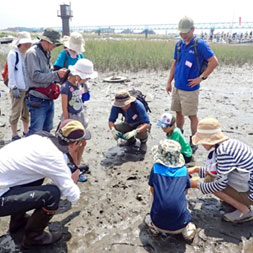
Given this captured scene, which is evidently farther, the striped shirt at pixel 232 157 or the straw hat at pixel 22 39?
the straw hat at pixel 22 39

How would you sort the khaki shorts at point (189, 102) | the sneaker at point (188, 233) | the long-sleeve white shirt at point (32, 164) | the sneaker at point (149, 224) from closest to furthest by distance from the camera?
1. the long-sleeve white shirt at point (32, 164)
2. the sneaker at point (188, 233)
3. the sneaker at point (149, 224)
4. the khaki shorts at point (189, 102)

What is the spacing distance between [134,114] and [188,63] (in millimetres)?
1086

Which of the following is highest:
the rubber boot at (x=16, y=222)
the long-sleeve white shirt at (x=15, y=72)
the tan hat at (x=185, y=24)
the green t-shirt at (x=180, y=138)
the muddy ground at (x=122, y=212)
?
the tan hat at (x=185, y=24)

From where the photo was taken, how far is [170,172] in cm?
237

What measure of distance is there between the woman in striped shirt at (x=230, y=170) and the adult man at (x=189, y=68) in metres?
1.58

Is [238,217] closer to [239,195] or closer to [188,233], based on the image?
[239,195]

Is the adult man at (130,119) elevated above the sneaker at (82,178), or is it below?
above

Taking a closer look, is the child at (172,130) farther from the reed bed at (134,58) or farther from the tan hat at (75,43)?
the reed bed at (134,58)

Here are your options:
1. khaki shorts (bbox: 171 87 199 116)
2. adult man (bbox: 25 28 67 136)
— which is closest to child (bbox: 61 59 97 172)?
adult man (bbox: 25 28 67 136)

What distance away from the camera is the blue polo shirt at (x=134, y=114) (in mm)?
4147

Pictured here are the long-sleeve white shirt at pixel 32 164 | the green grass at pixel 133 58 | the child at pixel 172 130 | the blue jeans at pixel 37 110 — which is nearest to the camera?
the long-sleeve white shirt at pixel 32 164

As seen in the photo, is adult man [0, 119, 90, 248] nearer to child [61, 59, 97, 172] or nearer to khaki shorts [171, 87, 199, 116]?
child [61, 59, 97, 172]

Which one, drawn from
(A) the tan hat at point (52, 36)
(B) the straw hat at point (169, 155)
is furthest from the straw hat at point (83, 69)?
(B) the straw hat at point (169, 155)

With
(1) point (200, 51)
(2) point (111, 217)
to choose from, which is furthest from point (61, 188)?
Result: (1) point (200, 51)
